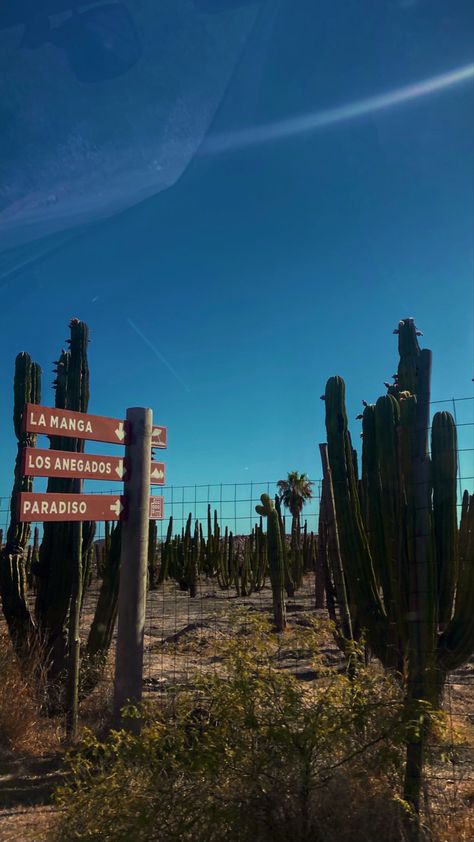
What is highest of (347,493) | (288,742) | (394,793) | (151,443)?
(151,443)

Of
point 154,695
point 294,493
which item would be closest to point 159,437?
point 154,695

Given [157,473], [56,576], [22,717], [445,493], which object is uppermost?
[157,473]

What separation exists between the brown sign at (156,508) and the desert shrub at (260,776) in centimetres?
235

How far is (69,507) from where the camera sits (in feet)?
15.9

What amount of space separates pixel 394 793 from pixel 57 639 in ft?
14.4

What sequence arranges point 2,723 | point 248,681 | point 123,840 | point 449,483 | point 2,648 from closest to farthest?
point 123,840 → point 248,681 → point 449,483 → point 2,723 → point 2,648

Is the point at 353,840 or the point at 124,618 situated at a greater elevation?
the point at 124,618

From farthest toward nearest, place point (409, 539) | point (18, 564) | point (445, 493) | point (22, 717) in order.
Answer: point (18, 564)
point (22, 717)
point (445, 493)
point (409, 539)

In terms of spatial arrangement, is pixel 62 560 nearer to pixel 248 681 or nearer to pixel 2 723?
pixel 2 723

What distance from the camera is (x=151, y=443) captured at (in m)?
5.54

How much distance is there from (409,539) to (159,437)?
2.48 meters

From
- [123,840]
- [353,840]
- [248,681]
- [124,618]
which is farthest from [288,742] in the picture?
[124,618]

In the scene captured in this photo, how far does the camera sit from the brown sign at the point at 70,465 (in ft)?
15.0

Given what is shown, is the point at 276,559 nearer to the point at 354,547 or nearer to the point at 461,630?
the point at 354,547
